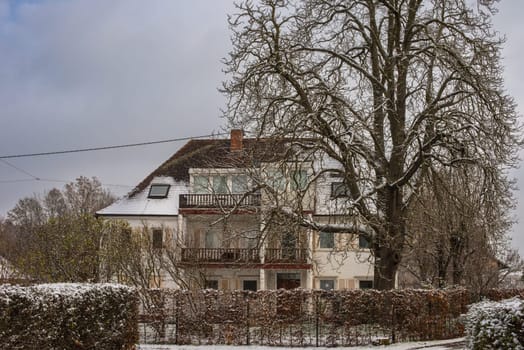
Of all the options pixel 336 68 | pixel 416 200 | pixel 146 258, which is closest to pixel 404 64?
pixel 336 68

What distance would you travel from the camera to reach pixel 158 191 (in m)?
39.5

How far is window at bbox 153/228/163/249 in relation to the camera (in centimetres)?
3032

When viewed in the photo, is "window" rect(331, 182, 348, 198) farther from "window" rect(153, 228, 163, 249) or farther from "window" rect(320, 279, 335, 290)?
"window" rect(320, 279, 335, 290)

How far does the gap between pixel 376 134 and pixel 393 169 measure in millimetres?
1777

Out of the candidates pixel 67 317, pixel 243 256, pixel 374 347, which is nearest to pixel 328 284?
pixel 243 256

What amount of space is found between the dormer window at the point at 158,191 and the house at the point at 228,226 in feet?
0.19

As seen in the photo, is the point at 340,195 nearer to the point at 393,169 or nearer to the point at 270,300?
the point at 393,169

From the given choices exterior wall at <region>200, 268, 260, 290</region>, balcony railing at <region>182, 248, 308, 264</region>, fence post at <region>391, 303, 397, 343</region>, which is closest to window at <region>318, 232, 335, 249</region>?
balcony railing at <region>182, 248, 308, 264</region>

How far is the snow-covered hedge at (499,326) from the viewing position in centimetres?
1093

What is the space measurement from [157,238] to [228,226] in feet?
27.0

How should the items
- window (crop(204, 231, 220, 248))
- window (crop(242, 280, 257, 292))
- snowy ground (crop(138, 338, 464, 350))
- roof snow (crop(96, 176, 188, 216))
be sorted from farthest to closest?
window (crop(204, 231, 220, 248)) → roof snow (crop(96, 176, 188, 216)) → window (crop(242, 280, 257, 292)) → snowy ground (crop(138, 338, 464, 350))

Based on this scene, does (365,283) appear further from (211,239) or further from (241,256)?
(211,239)

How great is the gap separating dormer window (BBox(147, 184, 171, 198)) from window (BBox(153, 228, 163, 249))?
498cm

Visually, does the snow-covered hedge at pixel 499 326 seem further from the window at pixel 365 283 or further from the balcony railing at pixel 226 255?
the window at pixel 365 283
